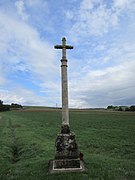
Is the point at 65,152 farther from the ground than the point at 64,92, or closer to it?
closer to it

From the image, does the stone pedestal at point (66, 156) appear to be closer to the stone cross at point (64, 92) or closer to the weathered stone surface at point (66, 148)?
the weathered stone surface at point (66, 148)

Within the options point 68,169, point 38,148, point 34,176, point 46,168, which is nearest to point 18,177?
point 34,176

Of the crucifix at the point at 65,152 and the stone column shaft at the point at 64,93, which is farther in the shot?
the stone column shaft at the point at 64,93

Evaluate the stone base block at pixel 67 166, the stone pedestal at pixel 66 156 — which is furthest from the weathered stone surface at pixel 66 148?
the stone base block at pixel 67 166

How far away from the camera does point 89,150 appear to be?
1588cm

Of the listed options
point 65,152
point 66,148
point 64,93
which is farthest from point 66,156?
point 64,93

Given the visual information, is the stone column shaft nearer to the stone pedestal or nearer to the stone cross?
the stone cross

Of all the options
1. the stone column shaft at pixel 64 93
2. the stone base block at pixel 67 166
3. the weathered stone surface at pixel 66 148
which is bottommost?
the stone base block at pixel 67 166

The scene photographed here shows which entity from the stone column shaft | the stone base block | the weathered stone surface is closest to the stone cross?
the stone column shaft

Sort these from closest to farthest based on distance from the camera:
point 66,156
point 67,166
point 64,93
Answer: point 67,166 → point 66,156 → point 64,93

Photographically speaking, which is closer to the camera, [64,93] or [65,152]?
[65,152]

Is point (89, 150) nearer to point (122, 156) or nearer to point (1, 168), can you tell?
point (122, 156)

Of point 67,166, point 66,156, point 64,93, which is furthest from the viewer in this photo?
point 64,93

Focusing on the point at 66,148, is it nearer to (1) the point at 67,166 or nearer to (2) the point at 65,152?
(2) the point at 65,152
